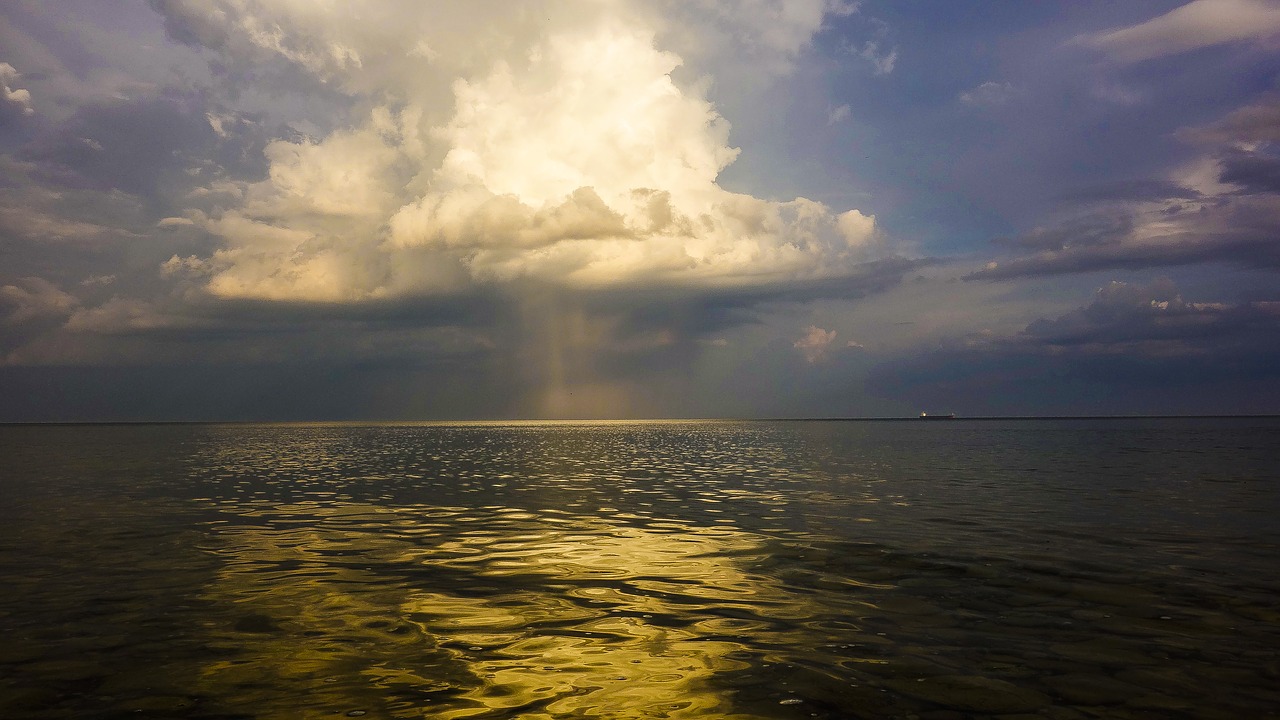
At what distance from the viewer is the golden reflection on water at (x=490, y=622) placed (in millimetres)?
10773

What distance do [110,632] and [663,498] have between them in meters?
27.9

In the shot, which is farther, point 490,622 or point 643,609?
point 643,609

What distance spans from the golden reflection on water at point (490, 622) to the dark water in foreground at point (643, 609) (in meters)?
0.08

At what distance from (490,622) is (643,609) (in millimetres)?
3310

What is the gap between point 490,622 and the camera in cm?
1499

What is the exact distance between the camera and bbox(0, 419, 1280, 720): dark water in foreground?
10.8 metres

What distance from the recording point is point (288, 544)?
82.3 ft

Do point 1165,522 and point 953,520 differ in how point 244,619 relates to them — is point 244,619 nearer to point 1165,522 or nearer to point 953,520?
point 953,520

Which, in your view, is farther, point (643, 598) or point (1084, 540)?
point (1084, 540)

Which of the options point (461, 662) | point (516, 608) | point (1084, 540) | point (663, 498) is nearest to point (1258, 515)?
point (1084, 540)

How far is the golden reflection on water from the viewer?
1077 centimetres

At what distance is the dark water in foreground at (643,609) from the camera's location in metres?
10.8

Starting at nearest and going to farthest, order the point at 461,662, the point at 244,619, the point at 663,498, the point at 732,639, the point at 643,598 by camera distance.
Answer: the point at 461,662
the point at 732,639
the point at 244,619
the point at 643,598
the point at 663,498

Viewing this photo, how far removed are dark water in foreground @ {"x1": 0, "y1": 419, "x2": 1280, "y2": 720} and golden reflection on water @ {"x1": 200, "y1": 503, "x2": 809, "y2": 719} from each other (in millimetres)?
81
